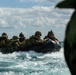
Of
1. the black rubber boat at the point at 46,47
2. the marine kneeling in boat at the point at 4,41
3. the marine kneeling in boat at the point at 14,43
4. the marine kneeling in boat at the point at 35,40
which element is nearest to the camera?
the black rubber boat at the point at 46,47

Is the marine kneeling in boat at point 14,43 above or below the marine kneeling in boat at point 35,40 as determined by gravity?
below

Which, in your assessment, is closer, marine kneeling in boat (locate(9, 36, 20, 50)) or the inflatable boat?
the inflatable boat

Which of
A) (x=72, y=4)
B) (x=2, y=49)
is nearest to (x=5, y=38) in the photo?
(x=2, y=49)

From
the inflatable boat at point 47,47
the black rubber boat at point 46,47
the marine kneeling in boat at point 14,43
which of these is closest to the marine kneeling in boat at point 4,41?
the marine kneeling in boat at point 14,43

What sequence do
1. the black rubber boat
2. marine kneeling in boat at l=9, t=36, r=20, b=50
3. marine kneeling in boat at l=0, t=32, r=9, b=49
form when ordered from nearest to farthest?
the black rubber boat → marine kneeling in boat at l=9, t=36, r=20, b=50 → marine kneeling in boat at l=0, t=32, r=9, b=49

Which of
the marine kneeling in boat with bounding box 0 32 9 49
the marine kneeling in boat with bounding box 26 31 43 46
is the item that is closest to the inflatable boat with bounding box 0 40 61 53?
the marine kneeling in boat with bounding box 26 31 43 46

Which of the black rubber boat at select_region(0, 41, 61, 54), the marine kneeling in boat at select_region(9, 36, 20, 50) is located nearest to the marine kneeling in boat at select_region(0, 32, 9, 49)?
the marine kneeling in boat at select_region(9, 36, 20, 50)

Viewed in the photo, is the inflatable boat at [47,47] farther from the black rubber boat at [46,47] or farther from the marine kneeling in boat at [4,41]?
the marine kneeling in boat at [4,41]

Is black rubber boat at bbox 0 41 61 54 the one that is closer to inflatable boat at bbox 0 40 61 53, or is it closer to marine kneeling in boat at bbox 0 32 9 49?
inflatable boat at bbox 0 40 61 53

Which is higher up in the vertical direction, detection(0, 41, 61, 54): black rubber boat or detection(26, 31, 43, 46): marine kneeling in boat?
detection(26, 31, 43, 46): marine kneeling in boat

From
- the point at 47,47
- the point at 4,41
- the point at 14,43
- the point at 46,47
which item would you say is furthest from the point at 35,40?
the point at 4,41

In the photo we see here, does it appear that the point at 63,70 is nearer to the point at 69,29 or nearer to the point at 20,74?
the point at 20,74

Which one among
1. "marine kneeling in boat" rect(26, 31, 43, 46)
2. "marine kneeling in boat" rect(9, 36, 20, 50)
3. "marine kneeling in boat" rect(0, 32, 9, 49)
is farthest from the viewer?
"marine kneeling in boat" rect(0, 32, 9, 49)

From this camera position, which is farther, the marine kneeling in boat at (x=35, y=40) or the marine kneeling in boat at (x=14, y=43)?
the marine kneeling in boat at (x=14, y=43)
